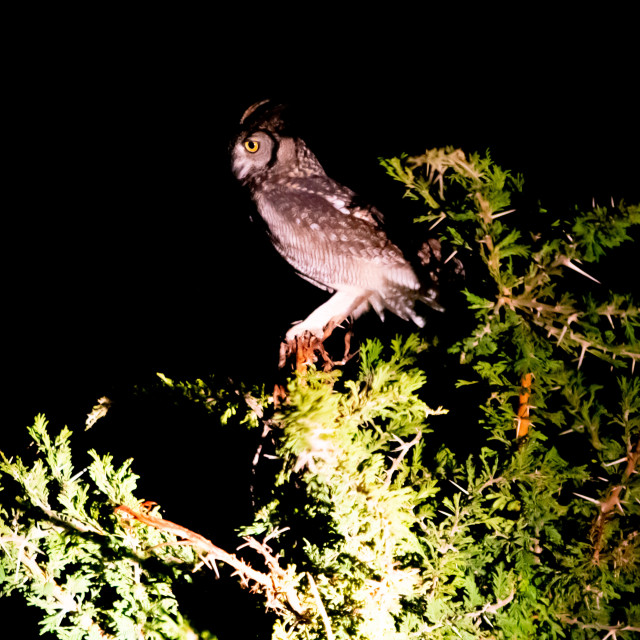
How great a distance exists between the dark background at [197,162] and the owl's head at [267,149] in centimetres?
6

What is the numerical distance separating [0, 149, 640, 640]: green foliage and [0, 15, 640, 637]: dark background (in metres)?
0.33

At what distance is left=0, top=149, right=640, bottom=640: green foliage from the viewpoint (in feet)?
1.61

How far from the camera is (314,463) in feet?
1.72

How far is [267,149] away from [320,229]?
271 millimetres

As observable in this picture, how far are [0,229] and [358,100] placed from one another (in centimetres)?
115

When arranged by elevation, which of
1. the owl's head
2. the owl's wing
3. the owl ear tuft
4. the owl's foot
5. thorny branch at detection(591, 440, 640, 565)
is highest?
the owl ear tuft

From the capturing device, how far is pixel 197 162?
134 cm

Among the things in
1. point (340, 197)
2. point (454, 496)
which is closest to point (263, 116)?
point (340, 197)

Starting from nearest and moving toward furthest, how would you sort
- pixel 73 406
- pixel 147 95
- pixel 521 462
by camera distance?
pixel 521 462, pixel 147 95, pixel 73 406

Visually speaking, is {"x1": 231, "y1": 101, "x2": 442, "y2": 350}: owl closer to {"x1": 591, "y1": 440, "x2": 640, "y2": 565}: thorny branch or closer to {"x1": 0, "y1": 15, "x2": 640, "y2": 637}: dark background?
{"x1": 0, "y1": 15, "x2": 640, "y2": 637}: dark background

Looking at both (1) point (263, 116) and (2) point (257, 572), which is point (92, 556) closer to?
(2) point (257, 572)

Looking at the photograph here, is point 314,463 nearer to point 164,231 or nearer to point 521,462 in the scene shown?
point 521,462

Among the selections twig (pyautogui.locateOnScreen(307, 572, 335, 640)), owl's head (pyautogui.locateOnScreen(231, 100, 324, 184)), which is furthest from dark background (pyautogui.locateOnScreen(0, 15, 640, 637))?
twig (pyautogui.locateOnScreen(307, 572, 335, 640))

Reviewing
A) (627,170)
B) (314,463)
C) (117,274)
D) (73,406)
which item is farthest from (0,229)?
(627,170)
